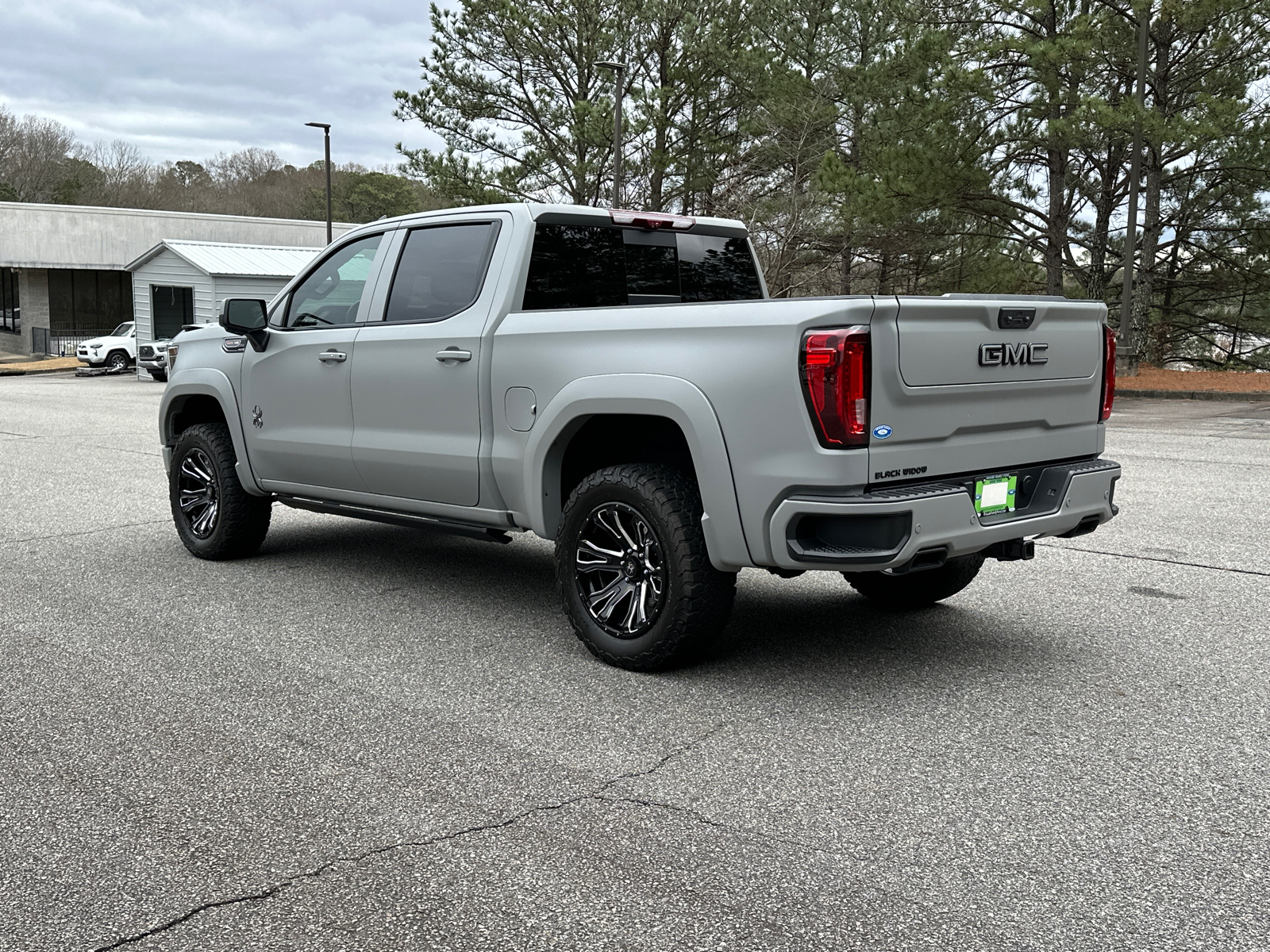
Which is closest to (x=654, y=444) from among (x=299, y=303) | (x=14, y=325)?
(x=299, y=303)

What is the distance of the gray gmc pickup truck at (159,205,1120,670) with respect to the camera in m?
4.35

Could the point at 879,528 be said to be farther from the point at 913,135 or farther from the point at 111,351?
the point at 111,351

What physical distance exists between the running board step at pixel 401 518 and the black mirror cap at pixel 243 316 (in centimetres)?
99

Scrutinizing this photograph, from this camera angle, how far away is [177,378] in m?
7.55

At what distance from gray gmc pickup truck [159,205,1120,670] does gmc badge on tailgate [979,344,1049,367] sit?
0.01 meters

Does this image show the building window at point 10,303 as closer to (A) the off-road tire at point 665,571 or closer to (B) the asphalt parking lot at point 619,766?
(B) the asphalt parking lot at point 619,766

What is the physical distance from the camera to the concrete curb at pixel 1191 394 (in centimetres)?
2320

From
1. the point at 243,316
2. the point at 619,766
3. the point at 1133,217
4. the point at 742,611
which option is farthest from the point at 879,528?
the point at 1133,217

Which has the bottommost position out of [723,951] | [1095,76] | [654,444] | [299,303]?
[723,951]

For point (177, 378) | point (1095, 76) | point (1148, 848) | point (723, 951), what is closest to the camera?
point (723, 951)

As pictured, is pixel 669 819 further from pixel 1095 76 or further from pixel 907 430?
pixel 1095 76

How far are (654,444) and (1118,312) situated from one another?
89.7 feet

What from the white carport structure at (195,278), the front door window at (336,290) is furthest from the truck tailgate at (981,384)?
the white carport structure at (195,278)

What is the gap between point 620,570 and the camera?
5.04m
